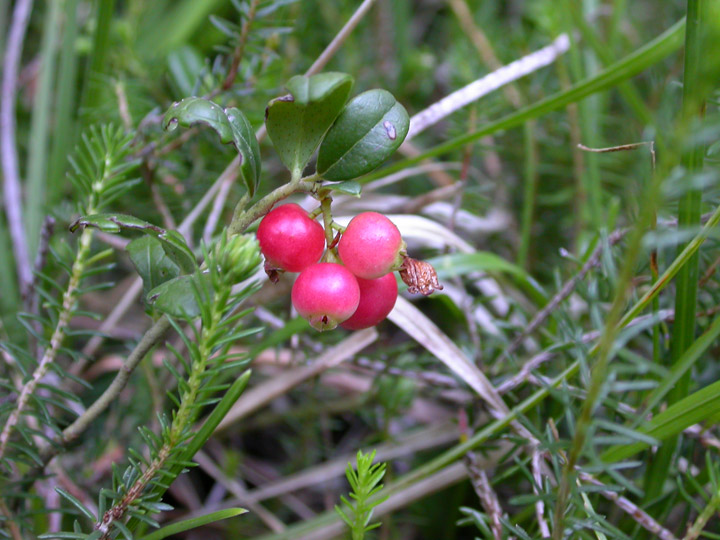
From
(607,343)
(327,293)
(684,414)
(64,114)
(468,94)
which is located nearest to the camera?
(607,343)

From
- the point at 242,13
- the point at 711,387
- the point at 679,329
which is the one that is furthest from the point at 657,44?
the point at 242,13

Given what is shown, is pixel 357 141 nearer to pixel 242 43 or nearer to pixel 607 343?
pixel 607 343

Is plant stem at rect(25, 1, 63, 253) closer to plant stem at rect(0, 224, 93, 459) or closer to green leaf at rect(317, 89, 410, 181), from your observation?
plant stem at rect(0, 224, 93, 459)

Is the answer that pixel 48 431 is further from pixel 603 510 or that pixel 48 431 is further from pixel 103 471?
pixel 603 510

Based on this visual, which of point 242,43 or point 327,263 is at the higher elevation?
point 242,43

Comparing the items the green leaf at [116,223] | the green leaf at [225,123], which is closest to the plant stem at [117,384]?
the green leaf at [116,223]

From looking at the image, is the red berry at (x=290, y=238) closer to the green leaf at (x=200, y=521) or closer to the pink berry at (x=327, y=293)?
the pink berry at (x=327, y=293)

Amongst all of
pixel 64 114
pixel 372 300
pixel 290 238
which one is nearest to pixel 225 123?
pixel 290 238
